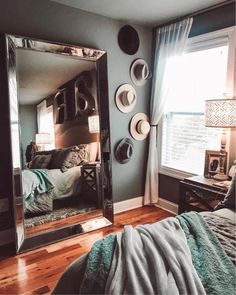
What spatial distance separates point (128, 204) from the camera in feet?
11.0

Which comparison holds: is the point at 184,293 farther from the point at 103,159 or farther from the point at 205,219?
the point at 103,159

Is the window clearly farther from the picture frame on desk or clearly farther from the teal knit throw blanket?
the teal knit throw blanket

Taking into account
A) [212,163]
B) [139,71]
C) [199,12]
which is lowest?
[212,163]

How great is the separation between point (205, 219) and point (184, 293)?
2.02 feet

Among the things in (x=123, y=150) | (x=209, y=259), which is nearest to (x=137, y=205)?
(x=123, y=150)

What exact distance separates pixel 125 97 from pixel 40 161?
1270mm

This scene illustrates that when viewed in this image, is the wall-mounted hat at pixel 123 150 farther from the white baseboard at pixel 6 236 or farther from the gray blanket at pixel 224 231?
the gray blanket at pixel 224 231

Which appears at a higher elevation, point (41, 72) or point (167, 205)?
point (41, 72)

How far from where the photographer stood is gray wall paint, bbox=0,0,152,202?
7.59ft

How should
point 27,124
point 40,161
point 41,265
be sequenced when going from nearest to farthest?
point 41,265 < point 27,124 < point 40,161

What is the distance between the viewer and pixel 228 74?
249 cm

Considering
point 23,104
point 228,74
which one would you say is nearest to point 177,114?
point 228,74

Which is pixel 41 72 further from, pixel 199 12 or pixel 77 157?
pixel 199 12

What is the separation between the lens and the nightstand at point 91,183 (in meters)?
2.76
